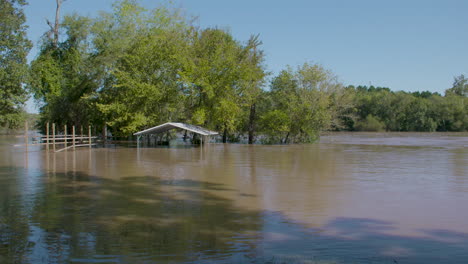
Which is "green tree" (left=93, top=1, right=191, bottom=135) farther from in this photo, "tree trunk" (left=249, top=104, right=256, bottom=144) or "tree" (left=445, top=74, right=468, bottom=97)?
"tree" (left=445, top=74, right=468, bottom=97)

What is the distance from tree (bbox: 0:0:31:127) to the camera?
100 ft

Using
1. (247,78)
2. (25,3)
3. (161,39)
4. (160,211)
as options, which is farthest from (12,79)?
(160,211)

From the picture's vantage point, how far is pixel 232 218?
8.19 metres

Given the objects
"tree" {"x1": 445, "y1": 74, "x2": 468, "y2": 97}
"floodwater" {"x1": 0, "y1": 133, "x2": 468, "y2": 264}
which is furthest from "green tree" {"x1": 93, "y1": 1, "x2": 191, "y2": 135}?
"tree" {"x1": 445, "y1": 74, "x2": 468, "y2": 97}

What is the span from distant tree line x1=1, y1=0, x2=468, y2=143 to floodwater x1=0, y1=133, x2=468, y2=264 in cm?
1952

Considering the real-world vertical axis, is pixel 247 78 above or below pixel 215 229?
above

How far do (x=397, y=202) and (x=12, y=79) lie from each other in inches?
1197

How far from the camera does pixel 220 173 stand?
15.5 metres

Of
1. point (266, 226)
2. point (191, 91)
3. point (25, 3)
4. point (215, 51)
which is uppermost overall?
point (25, 3)

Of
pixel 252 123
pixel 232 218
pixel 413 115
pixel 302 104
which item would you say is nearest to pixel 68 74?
pixel 252 123

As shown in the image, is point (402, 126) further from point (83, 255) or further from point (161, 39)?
point (83, 255)

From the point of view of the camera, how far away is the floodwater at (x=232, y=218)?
5.98 metres

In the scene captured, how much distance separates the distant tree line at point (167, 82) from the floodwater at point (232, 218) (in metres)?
19.5

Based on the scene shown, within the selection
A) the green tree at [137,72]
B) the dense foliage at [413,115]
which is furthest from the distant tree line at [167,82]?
the dense foliage at [413,115]
